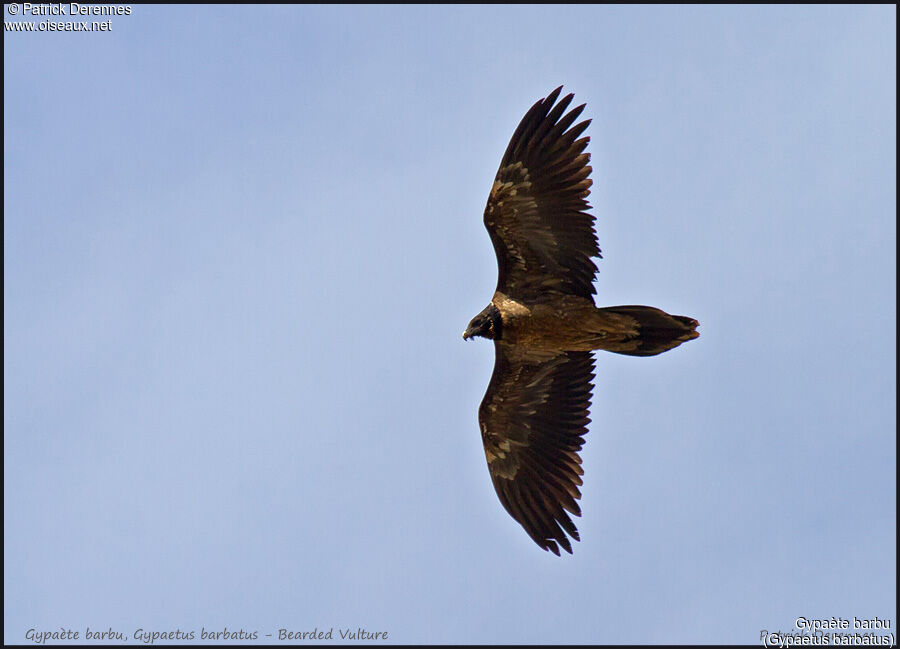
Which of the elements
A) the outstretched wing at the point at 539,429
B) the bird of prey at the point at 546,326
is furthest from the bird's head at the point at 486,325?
the outstretched wing at the point at 539,429

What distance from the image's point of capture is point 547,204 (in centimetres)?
1797

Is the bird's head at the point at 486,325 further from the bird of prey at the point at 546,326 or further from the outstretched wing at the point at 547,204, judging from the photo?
the outstretched wing at the point at 547,204

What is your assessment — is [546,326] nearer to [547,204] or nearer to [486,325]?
[486,325]

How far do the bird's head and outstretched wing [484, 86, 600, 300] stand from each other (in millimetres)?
835

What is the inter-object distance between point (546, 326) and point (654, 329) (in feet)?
5.57

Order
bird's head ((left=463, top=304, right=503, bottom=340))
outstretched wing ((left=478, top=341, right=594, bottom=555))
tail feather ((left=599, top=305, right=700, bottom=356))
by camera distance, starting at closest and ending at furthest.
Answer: tail feather ((left=599, top=305, right=700, bottom=356)) → bird's head ((left=463, top=304, right=503, bottom=340)) → outstretched wing ((left=478, top=341, right=594, bottom=555))

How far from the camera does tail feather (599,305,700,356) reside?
17.8 metres

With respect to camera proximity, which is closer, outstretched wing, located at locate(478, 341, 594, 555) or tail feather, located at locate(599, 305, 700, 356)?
tail feather, located at locate(599, 305, 700, 356)

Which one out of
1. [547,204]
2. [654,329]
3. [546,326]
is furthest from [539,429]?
[547,204]

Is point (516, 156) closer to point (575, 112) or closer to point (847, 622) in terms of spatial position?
point (575, 112)

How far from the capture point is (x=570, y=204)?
58.7 feet

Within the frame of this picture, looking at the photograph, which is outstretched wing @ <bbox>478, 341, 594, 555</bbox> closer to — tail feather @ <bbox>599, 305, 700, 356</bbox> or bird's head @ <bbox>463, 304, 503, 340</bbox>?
bird's head @ <bbox>463, 304, 503, 340</bbox>

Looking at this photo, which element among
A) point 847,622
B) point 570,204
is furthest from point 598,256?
point 847,622

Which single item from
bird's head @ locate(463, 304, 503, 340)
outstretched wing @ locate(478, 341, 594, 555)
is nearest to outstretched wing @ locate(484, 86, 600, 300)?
bird's head @ locate(463, 304, 503, 340)
